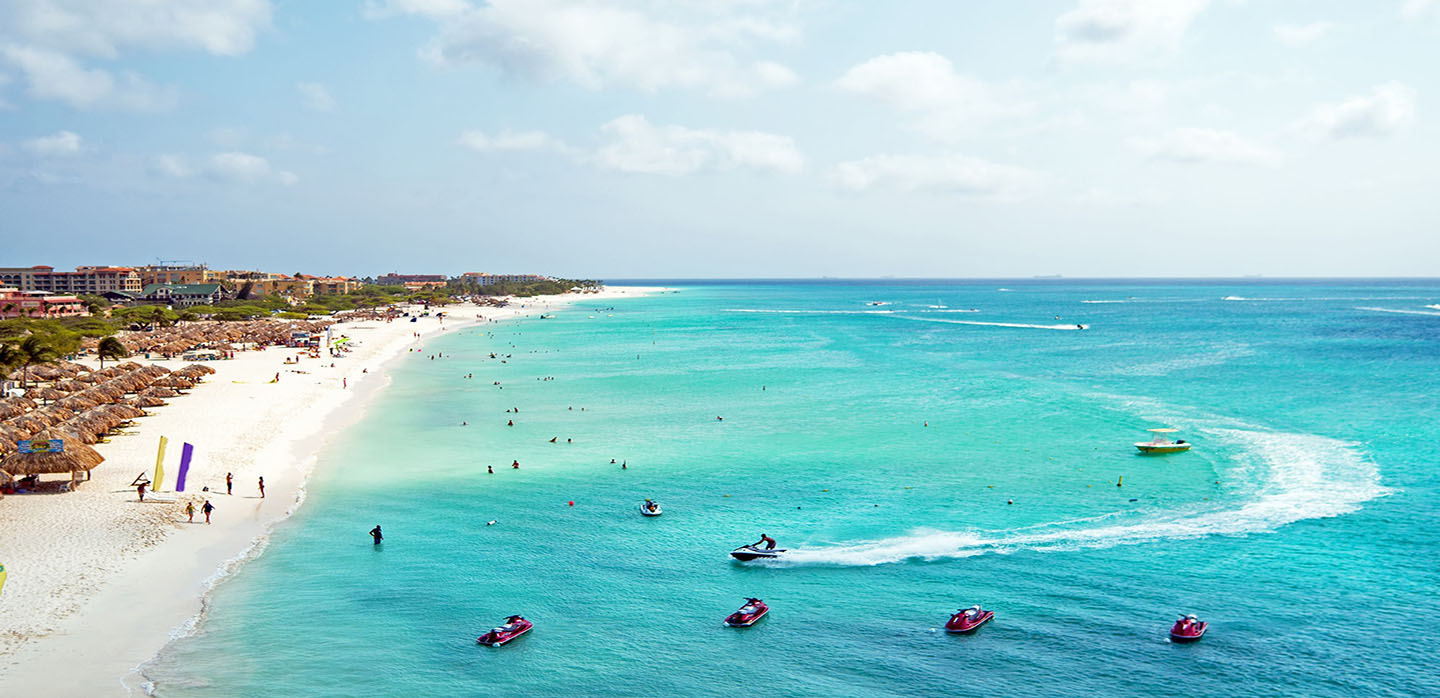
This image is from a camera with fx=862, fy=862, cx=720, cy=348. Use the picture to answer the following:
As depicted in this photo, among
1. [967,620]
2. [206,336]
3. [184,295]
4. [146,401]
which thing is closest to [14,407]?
[146,401]

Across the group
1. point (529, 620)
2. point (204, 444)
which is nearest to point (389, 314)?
point (204, 444)

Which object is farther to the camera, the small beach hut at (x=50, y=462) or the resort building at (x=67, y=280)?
the resort building at (x=67, y=280)

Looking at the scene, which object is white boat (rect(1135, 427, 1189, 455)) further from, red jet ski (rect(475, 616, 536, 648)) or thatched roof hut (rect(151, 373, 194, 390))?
thatched roof hut (rect(151, 373, 194, 390))

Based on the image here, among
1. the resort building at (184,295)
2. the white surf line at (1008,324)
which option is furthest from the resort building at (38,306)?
the white surf line at (1008,324)

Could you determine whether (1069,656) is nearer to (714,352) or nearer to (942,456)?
(942,456)

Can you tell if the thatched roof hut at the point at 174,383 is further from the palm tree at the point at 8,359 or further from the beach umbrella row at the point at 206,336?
the beach umbrella row at the point at 206,336

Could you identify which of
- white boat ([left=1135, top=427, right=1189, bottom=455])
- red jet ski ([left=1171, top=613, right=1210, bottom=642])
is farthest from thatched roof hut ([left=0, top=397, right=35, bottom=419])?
white boat ([left=1135, top=427, right=1189, bottom=455])
